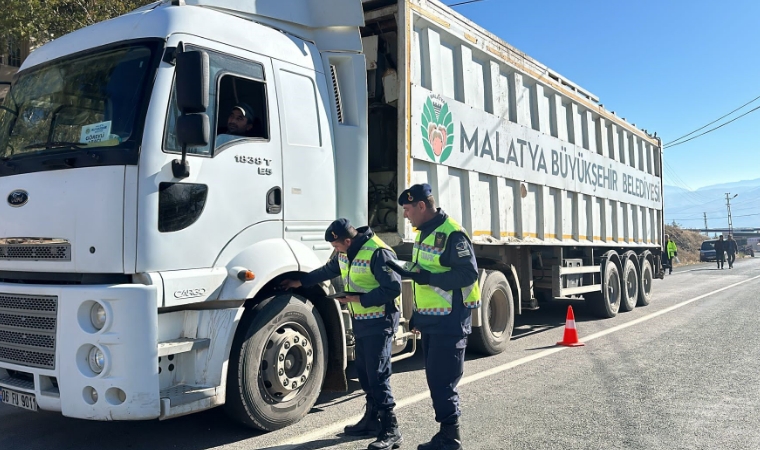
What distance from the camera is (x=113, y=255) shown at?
11.9 ft

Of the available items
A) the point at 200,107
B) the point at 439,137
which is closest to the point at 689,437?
the point at 439,137

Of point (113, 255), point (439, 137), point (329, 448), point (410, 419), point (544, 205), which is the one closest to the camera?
point (113, 255)

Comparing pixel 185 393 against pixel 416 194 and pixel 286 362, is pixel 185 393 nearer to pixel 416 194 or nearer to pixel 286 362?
pixel 286 362

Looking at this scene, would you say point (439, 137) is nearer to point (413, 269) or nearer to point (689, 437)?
point (413, 269)

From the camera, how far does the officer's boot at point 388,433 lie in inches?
156

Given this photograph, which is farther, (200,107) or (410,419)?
(410,419)

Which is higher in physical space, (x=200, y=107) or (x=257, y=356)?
(x=200, y=107)

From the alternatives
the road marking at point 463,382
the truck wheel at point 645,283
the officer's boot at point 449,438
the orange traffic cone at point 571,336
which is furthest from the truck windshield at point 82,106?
the truck wheel at point 645,283

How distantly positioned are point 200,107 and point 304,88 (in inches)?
52.8

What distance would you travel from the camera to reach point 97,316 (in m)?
3.64

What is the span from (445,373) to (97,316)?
2.12 metres

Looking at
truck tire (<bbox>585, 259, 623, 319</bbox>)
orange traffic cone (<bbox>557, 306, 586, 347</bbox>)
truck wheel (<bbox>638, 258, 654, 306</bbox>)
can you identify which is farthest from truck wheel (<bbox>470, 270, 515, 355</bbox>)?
truck wheel (<bbox>638, 258, 654, 306</bbox>)

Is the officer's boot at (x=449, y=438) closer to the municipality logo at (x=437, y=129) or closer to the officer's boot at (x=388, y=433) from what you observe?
the officer's boot at (x=388, y=433)

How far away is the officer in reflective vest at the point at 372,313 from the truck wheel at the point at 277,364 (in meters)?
0.42
